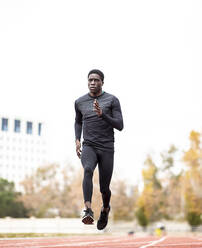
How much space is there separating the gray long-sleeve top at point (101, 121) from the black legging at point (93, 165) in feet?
0.30

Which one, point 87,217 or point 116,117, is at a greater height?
point 116,117

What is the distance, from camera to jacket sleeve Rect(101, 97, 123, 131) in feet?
19.1

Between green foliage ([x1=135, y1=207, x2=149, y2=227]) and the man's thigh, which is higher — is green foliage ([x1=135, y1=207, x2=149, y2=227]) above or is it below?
below

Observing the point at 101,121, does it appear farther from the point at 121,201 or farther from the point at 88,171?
the point at 121,201

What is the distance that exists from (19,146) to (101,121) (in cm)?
16241

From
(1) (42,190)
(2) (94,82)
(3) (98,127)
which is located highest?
(1) (42,190)

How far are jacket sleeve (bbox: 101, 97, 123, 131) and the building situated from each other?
153 meters

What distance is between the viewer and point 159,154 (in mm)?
62938

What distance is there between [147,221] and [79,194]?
10525mm

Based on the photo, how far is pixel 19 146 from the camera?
165375 mm

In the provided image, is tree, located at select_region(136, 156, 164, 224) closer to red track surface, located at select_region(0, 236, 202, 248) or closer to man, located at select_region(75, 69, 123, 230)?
red track surface, located at select_region(0, 236, 202, 248)

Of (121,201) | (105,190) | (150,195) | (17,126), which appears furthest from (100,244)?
(17,126)

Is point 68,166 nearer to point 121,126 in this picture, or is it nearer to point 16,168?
point 121,126

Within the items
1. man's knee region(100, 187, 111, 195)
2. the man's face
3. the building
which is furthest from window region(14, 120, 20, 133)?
the man's face
